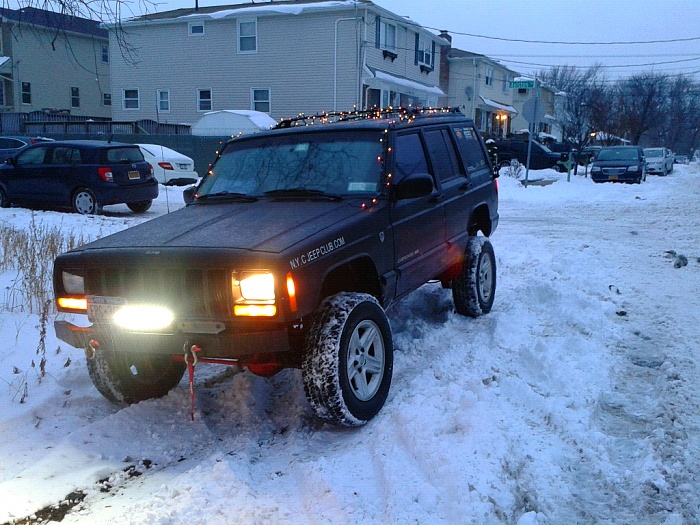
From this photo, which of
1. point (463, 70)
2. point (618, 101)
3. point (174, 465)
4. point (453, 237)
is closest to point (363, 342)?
point (174, 465)

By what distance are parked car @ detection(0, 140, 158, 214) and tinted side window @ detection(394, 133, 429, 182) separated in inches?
380

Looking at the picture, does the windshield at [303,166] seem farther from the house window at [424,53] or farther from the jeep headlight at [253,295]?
the house window at [424,53]

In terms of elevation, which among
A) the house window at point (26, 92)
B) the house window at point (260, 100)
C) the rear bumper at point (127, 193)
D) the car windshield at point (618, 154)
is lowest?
the rear bumper at point (127, 193)

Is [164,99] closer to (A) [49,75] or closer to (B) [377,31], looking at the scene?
(B) [377,31]

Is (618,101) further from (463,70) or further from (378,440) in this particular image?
(378,440)

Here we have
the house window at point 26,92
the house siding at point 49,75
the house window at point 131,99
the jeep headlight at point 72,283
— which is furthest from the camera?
the house window at point 26,92

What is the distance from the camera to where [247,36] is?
31734 millimetres

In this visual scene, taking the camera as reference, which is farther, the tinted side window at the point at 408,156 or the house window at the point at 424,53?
the house window at the point at 424,53

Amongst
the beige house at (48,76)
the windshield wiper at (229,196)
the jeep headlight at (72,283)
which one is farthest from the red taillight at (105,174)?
the beige house at (48,76)

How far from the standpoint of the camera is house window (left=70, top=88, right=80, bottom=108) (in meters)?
43.2

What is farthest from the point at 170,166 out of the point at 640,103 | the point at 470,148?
the point at 640,103

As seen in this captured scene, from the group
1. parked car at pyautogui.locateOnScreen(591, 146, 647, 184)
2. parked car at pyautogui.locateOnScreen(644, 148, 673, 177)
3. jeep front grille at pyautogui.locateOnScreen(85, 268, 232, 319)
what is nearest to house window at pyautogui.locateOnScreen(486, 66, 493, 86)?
parked car at pyautogui.locateOnScreen(644, 148, 673, 177)

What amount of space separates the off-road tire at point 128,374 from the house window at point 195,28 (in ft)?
101

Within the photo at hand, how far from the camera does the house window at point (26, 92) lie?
4075 cm
